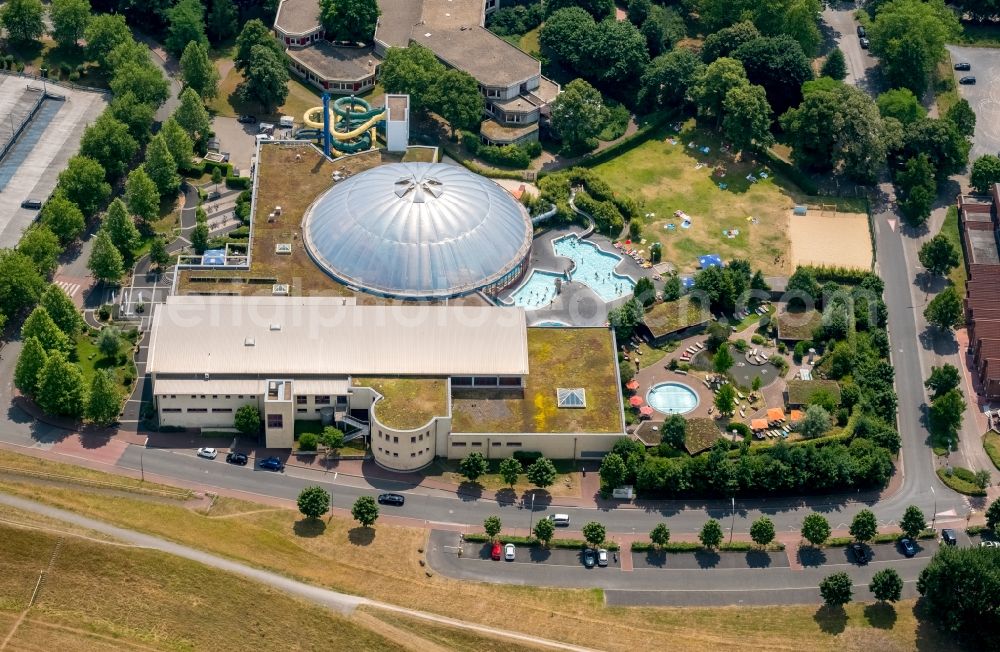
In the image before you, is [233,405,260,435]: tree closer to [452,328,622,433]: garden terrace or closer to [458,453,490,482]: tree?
[452,328,622,433]: garden terrace

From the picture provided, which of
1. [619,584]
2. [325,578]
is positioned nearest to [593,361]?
[619,584]

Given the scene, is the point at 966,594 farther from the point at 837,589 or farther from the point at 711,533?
the point at 711,533

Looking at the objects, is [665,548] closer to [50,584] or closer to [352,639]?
[352,639]

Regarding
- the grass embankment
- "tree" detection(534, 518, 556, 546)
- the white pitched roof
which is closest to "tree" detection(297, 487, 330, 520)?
the grass embankment

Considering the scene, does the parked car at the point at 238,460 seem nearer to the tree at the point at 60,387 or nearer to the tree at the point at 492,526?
the tree at the point at 60,387

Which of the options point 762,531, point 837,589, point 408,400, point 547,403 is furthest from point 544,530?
point 837,589

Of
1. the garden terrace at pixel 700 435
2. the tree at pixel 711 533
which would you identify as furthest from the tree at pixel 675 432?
the tree at pixel 711 533
